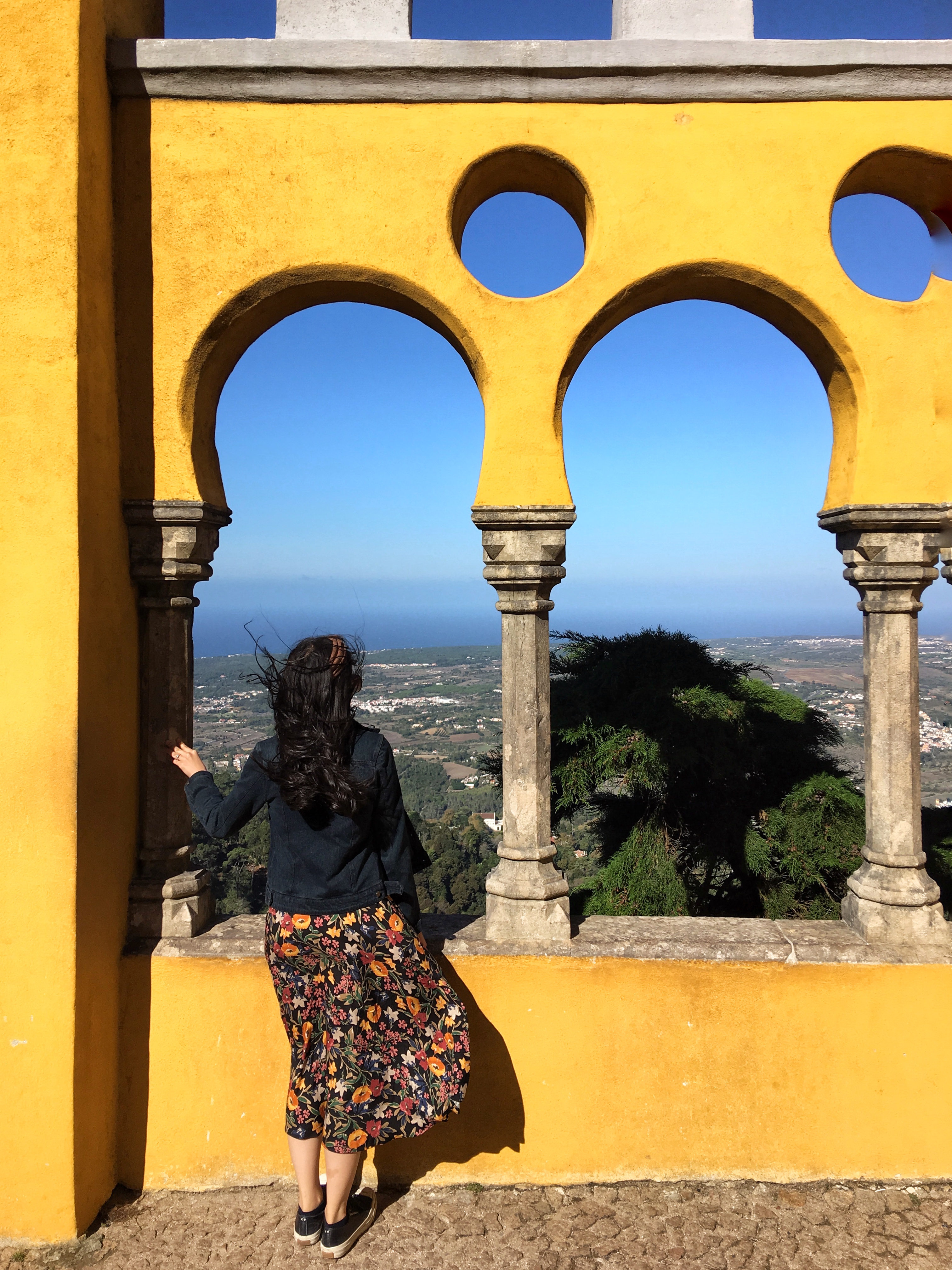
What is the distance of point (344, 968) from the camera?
8.09 feet

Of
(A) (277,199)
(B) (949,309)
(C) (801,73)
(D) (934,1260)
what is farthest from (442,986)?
(C) (801,73)

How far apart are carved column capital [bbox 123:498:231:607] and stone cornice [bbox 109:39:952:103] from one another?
1.65 m

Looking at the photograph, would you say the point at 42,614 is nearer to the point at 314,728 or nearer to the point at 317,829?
the point at 314,728

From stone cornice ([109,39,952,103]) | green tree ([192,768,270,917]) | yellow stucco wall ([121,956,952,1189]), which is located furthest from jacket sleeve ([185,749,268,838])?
green tree ([192,768,270,917])

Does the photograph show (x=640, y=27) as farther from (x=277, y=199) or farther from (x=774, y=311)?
(x=277, y=199)

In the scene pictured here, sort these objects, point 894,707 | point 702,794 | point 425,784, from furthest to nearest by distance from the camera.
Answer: point 425,784 < point 702,794 < point 894,707

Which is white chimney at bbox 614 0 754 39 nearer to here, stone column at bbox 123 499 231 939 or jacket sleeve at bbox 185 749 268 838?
stone column at bbox 123 499 231 939

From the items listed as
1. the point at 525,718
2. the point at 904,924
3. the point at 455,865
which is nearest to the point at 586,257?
the point at 525,718

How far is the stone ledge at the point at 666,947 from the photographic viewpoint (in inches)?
115

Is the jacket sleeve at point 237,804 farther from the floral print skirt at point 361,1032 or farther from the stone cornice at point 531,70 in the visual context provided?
the stone cornice at point 531,70

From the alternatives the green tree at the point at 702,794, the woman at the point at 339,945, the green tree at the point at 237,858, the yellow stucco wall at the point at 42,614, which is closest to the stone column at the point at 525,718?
the woman at the point at 339,945

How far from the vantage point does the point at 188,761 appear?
2.70 meters

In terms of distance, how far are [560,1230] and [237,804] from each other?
1.93 m

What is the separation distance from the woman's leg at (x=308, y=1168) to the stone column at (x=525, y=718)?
0.92m
